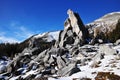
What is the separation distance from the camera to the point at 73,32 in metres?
83.2

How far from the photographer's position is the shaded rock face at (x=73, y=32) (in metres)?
77.0

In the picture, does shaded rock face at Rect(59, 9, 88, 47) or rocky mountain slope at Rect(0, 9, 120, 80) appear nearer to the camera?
rocky mountain slope at Rect(0, 9, 120, 80)

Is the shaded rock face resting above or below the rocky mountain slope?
above

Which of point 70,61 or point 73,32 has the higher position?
point 73,32

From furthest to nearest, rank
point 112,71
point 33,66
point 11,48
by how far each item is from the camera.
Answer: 1. point 11,48
2. point 33,66
3. point 112,71

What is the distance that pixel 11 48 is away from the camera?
12206 cm

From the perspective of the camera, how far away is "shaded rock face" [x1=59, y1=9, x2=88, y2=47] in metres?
77.0

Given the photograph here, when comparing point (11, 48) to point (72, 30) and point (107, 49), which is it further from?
point (107, 49)

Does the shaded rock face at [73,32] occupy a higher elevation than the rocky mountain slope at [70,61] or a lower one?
higher

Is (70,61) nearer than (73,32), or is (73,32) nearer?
(70,61)

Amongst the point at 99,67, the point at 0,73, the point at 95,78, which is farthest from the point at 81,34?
the point at 95,78

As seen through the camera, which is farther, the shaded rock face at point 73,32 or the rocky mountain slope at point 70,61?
the shaded rock face at point 73,32

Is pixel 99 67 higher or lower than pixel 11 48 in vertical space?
lower

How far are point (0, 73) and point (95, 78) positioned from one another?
35.5m
